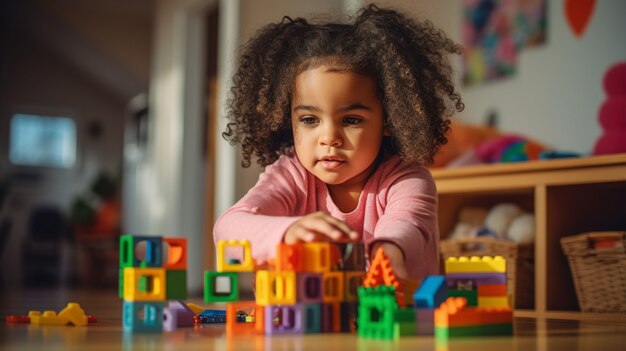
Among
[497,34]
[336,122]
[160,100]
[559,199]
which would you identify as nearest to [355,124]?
[336,122]

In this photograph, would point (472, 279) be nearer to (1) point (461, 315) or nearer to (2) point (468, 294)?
(2) point (468, 294)

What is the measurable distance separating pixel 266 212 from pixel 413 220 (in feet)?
0.79

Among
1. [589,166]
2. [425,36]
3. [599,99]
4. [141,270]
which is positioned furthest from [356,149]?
[599,99]

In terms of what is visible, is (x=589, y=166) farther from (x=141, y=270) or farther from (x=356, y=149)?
(x=141, y=270)

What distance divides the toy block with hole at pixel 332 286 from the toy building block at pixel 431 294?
0.32 feet

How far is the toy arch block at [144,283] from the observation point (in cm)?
102

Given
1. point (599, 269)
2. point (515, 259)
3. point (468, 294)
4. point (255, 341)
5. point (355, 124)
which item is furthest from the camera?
point (515, 259)

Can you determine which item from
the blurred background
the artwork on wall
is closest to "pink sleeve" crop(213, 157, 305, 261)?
the blurred background

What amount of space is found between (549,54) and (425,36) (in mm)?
1713

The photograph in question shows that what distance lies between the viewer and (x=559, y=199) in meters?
2.08

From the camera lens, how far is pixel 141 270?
3.36ft

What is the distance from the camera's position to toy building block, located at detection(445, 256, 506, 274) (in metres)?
1.19

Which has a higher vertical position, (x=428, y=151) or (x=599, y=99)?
(x=599, y=99)

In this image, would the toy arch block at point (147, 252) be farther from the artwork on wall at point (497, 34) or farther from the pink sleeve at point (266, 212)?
the artwork on wall at point (497, 34)
